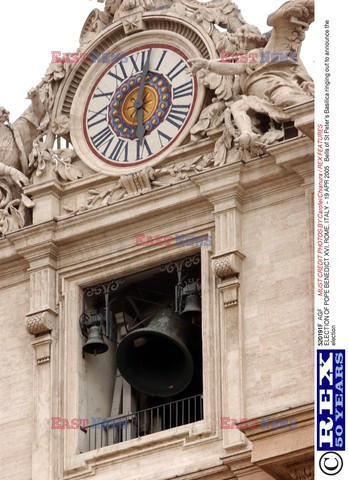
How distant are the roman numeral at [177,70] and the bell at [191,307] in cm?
314

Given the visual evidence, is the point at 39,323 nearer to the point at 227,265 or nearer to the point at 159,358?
the point at 159,358

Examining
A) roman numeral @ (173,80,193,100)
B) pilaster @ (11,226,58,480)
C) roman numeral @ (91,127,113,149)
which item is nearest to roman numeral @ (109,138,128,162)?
roman numeral @ (91,127,113,149)

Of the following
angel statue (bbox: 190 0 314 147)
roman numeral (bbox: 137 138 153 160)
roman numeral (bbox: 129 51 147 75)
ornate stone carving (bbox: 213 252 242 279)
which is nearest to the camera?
ornate stone carving (bbox: 213 252 242 279)

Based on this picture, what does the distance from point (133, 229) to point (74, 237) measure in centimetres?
80

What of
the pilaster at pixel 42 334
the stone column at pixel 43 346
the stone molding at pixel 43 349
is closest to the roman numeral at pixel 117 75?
the pilaster at pixel 42 334

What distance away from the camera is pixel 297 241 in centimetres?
3903

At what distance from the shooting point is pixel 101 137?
136ft

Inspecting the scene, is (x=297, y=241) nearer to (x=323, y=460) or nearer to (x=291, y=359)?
(x=291, y=359)

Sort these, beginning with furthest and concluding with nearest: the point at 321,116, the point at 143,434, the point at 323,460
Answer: the point at 143,434, the point at 321,116, the point at 323,460

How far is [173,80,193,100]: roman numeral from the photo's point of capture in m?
41.0

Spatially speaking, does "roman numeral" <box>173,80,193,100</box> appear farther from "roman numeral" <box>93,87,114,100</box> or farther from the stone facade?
"roman numeral" <box>93,87,114,100</box>

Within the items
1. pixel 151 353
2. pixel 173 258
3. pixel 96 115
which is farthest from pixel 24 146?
pixel 151 353

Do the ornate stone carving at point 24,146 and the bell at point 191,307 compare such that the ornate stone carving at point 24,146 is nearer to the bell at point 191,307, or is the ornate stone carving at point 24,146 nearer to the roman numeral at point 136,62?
the roman numeral at point 136,62

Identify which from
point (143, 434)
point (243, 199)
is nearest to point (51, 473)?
point (143, 434)
